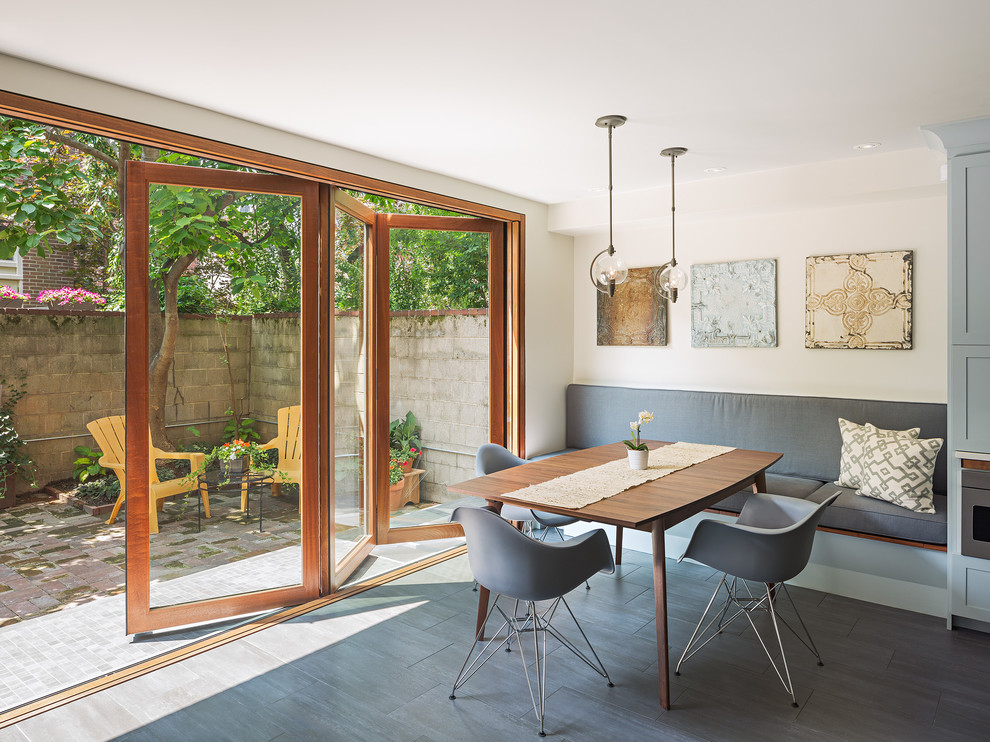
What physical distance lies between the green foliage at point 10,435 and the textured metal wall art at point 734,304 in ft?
18.4

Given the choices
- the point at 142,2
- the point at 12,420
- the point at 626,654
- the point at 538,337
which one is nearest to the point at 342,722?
the point at 626,654

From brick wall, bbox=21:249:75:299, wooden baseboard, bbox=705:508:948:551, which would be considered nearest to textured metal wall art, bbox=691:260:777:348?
wooden baseboard, bbox=705:508:948:551

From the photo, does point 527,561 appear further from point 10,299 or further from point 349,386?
point 10,299

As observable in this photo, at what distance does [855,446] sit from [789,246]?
1.48 metres

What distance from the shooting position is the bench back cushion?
411cm

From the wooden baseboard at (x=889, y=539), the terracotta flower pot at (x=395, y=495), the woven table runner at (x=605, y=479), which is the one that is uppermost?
the woven table runner at (x=605, y=479)

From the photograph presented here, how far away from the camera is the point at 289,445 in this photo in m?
3.62

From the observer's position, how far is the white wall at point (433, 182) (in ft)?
8.75

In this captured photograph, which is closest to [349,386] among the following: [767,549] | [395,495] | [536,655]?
[395,495]

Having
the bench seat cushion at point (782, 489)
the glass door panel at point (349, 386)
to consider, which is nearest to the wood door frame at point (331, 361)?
the glass door panel at point (349, 386)

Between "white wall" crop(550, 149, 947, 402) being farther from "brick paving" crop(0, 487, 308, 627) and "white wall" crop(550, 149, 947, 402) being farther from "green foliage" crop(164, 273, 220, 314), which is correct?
"brick paving" crop(0, 487, 308, 627)

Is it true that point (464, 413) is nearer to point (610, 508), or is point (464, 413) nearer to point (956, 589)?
point (610, 508)

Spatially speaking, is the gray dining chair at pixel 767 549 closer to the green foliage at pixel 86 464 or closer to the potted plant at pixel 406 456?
the potted plant at pixel 406 456

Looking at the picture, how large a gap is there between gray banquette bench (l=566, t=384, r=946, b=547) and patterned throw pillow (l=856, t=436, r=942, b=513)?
0.05 metres
